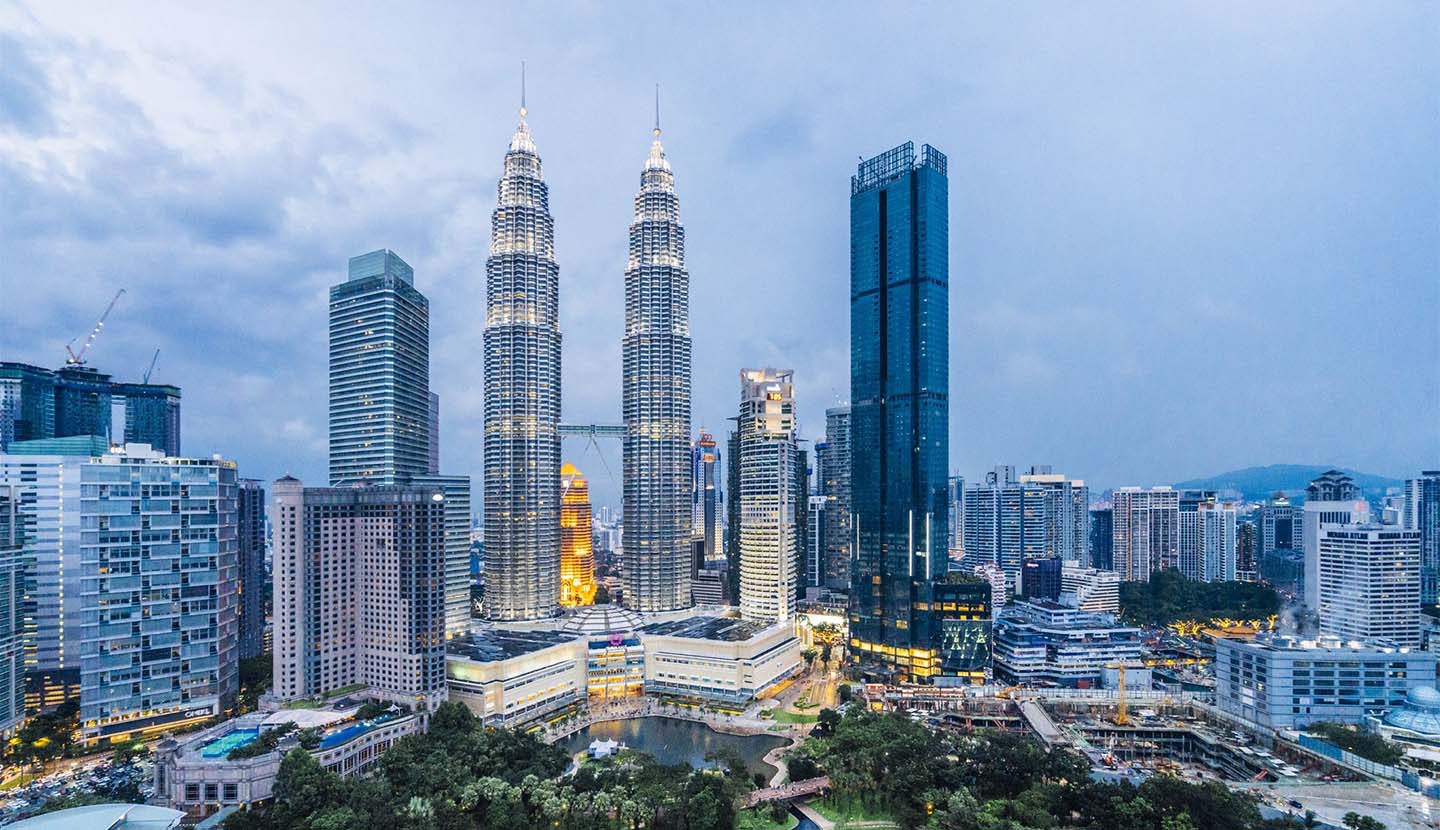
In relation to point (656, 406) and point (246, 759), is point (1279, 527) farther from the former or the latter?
point (246, 759)

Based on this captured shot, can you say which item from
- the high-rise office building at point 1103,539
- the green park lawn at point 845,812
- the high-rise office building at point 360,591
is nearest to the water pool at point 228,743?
the high-rise office building at point 360,591

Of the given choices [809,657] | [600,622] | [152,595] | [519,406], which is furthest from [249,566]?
[809,657]

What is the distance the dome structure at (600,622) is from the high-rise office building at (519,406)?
6.79 meters

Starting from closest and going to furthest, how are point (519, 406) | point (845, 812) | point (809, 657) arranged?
point (845, 812) < point (809, 657) < point (519, 406)

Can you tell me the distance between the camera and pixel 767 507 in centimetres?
7862

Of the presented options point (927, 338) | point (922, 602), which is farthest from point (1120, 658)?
point (927, 338)

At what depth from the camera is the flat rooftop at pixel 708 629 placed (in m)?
59.8

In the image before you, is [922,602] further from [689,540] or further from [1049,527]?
[1049,527]

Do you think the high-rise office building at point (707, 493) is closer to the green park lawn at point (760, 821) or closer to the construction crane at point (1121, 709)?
the construction crane at point (1121, 709)

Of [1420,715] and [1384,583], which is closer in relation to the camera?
[1420,715]

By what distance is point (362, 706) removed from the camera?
44531 mm

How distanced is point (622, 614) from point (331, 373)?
36.7 m

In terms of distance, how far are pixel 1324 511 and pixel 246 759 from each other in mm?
94031

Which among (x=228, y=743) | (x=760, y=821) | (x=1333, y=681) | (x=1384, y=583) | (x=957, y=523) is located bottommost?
(x=957, y=523)
